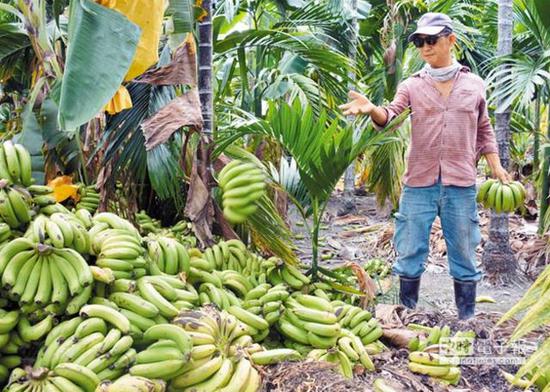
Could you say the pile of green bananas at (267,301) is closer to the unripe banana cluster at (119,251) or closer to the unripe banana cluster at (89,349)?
the unripe banana cluster at (119,251)

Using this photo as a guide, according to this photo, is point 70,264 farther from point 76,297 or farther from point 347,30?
point 347,30

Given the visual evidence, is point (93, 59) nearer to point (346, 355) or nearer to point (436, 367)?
point (346, 355)

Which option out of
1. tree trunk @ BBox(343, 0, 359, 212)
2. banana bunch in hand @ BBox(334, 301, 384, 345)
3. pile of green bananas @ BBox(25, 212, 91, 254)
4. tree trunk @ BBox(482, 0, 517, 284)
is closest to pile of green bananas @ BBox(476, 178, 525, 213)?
tree trunk @ BBox(482, 0, 517, 284)

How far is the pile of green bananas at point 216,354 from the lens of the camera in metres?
2.08

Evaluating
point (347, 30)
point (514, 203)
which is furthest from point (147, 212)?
point (347, 30)

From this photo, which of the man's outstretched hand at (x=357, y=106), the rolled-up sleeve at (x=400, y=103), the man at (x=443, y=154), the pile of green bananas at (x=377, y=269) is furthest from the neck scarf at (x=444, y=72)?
the pile of green bananas at (x=377, y=269)

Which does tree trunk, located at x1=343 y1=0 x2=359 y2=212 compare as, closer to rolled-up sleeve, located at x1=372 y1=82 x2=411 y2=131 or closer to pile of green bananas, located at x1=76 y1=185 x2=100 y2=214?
rolled-up sleeve, located at x1=372 y1=82 x2=411 y2=131

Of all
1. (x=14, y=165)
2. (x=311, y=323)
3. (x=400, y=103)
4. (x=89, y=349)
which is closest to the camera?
(x=89, y=349)

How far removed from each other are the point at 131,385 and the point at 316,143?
1.75m

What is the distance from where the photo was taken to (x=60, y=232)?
226cm

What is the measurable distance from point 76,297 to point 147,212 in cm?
236

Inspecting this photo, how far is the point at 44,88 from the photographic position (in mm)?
4195

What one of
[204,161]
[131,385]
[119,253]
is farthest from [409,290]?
[131,385]

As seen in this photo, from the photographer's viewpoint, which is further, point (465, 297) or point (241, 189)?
point (465, 297)
